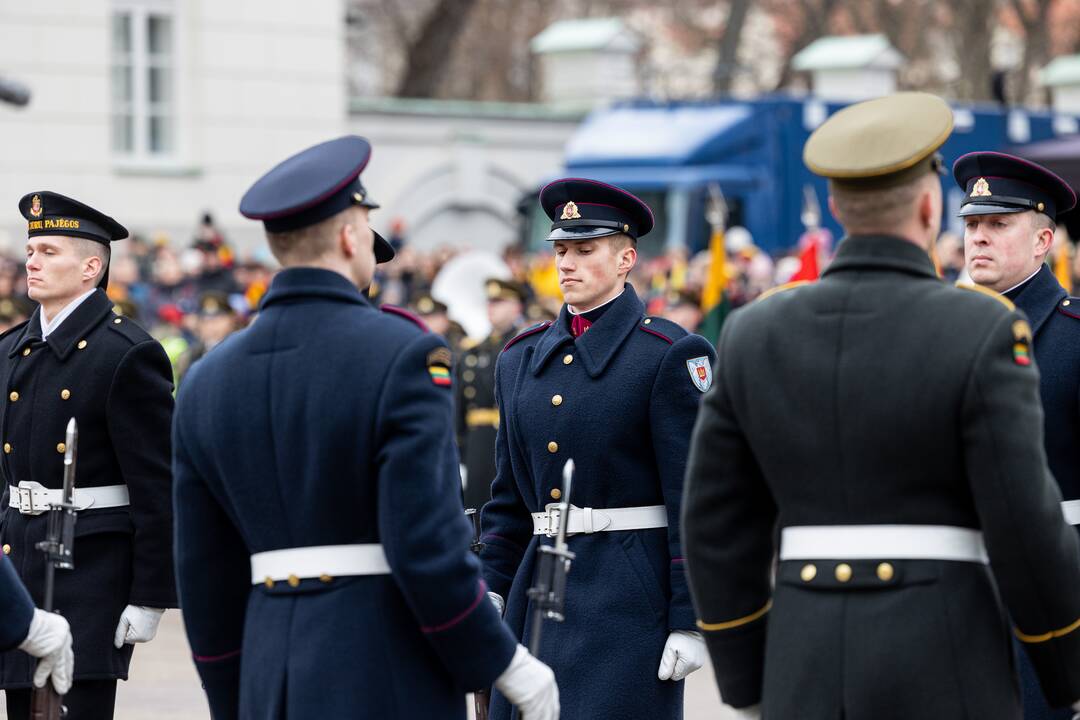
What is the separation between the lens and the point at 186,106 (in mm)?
24062

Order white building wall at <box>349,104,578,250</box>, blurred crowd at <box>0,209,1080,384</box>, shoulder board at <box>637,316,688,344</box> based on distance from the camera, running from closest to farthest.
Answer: shoulder board at <box>637,316,688,344</box>
blurred crowd at <box>0,209,1080,384</box>
white building wall at <box>349,104,578,250</box>

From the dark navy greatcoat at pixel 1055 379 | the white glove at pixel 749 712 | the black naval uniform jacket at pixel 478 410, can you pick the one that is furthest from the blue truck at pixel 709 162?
the white glove at pixel 749 712

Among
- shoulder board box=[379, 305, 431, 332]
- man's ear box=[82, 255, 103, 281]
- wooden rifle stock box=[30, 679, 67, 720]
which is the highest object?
man's ear box=[82, 255, 103, 281]

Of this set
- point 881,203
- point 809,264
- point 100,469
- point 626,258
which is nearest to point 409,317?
point 881,203

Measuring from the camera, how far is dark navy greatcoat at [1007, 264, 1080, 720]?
17.9 ft

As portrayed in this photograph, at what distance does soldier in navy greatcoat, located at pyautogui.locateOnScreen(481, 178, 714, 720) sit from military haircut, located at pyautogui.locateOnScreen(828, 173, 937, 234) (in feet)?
5.57

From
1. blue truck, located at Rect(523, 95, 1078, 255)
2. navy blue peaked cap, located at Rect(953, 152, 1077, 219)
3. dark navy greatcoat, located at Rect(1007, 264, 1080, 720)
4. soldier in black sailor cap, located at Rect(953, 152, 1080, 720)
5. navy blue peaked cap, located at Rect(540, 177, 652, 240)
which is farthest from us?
blue truck, located at Rect(523, 95, 1078, 255)

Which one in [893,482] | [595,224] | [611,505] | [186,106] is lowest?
[611,505]

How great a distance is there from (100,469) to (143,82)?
59.1ft

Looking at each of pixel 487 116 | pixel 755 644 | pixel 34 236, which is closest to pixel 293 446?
pixel 755 644

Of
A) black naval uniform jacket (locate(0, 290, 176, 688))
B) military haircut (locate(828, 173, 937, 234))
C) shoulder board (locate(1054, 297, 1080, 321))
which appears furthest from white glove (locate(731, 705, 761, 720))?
black naval uniform jacket (locate(0, 290, 176, 688))

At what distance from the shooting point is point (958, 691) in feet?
13.4

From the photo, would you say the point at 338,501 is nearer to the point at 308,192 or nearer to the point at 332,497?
the point at 332,497

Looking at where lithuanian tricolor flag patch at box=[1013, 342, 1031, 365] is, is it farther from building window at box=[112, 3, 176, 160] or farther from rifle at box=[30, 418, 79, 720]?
building window at box=[112, 3, 176, 160]
